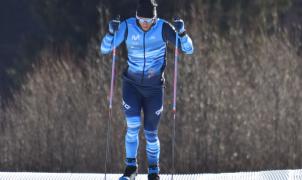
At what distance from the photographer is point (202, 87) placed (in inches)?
391

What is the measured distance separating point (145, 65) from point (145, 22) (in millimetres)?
371

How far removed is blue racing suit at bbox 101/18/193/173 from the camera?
6.70m

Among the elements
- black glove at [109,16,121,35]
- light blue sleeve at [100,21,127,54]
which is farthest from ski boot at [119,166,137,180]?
black glove at [109,16,121,35]

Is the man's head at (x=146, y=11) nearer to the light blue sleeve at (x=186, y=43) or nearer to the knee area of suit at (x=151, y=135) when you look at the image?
the light blue sleeve at (x=186, y=43)

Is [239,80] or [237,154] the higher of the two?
[239,80]

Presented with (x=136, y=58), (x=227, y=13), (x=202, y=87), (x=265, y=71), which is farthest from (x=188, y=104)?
(x=227, y=13)

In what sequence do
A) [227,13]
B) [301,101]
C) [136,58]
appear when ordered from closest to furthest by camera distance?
[136,58] → [301,101] → [227,13]

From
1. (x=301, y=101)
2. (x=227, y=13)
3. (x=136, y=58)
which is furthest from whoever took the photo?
(x=227, y=13)

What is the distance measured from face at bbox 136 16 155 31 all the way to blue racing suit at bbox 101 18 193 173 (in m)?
0.03

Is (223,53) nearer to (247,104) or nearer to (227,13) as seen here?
(247,104)

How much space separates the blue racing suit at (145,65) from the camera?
670 centimetres

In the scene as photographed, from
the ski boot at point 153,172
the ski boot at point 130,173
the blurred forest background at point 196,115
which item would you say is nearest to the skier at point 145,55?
the ski boot at point 153,172

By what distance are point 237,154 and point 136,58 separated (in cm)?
→ 338

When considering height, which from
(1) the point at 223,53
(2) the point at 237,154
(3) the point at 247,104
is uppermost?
(1) the point at 223,53
